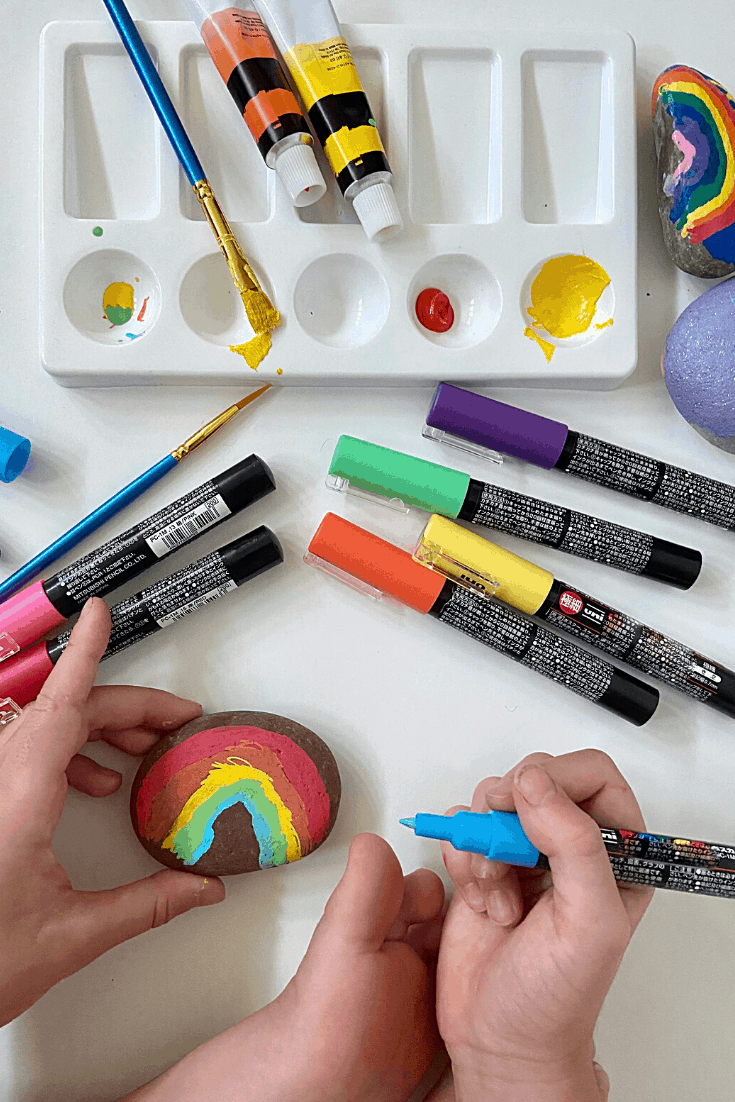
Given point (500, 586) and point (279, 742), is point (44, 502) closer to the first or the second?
point (279, 742)

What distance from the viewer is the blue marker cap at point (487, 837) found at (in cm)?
57

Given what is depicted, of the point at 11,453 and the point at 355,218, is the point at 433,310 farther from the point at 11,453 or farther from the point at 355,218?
the point at 11,453

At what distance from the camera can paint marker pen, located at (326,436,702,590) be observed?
708 mm

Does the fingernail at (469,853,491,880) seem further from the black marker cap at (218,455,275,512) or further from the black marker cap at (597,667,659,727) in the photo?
the black marker cap at (218,455,275,512)

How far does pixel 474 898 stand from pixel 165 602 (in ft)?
1.09

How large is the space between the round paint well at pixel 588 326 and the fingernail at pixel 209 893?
524 millimetres

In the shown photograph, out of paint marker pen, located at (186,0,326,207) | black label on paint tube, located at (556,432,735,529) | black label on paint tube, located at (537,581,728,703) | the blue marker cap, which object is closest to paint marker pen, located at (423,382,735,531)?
black label on paint tube, located at (556,432,735,529)

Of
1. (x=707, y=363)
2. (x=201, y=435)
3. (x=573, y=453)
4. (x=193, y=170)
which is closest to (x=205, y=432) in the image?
(x=201, y=435)

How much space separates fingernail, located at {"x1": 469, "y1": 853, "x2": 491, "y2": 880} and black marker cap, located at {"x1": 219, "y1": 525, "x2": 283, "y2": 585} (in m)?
0.28

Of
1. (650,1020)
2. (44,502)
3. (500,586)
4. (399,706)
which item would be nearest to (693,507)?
(500,586)

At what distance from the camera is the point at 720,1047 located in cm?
72

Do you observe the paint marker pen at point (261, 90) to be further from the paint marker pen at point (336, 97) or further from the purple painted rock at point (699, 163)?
the purple painted rock at point (699, 163)

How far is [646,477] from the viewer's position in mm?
724

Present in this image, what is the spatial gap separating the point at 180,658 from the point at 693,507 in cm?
45
